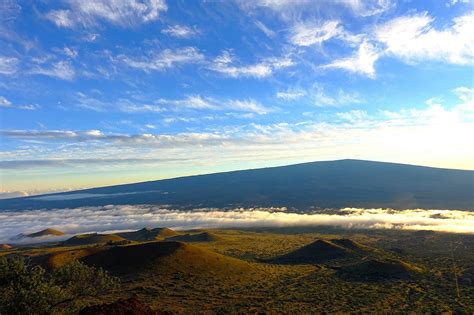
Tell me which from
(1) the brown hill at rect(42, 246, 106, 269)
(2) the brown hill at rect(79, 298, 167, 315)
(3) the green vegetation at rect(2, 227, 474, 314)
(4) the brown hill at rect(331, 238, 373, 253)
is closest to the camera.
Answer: (2) the brown hill at rect(79, 298, 167, 315)

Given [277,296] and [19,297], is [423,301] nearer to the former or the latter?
[277,296]

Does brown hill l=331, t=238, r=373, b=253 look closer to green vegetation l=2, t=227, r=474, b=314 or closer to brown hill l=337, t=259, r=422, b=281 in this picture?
green vegetation l=2, t=227, r=474, b=314

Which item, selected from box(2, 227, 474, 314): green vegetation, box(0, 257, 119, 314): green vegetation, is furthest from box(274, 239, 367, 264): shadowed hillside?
box(0, 257, 119, 314): green vegetation

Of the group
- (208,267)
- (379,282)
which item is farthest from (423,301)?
(208,267)

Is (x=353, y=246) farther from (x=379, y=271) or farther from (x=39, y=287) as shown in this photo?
(x=39, y=287)

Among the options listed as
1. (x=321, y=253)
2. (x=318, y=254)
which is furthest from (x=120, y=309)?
(x=321, y=253)
